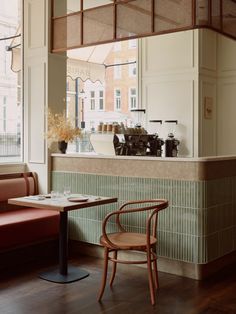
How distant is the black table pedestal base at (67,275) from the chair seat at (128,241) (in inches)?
24.6

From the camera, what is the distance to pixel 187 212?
14.7 feet

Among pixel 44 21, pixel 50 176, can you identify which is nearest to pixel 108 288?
pixel 50 176

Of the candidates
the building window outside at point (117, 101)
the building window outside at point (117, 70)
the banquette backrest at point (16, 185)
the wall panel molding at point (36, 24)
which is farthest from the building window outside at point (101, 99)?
the banquette backrest at point (16, 185)

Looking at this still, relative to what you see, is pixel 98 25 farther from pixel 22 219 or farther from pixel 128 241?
pixel 128 241

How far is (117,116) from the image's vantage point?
7.77 meters

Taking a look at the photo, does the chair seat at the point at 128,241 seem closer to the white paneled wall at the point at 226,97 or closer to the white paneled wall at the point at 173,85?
the white paneled wall at the point at 173,85

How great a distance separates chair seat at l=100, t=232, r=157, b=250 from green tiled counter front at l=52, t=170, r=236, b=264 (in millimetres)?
546

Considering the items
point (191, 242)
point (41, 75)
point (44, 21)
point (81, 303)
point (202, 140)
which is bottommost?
point (81, 303)

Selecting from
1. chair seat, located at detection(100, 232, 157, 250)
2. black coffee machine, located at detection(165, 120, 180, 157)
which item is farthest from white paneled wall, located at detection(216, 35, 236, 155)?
chair seat, located at detection(100, 232, 157, 250)

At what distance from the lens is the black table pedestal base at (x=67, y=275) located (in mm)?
4367

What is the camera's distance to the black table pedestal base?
172 inches

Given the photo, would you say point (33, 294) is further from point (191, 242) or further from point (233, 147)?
point (233, 147)

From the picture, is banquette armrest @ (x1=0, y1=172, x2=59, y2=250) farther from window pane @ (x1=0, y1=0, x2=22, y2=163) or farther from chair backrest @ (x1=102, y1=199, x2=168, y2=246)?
chair backrest @ (x1=102, y1=199, x2=168, y2=246)

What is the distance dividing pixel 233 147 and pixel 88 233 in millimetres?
3610
